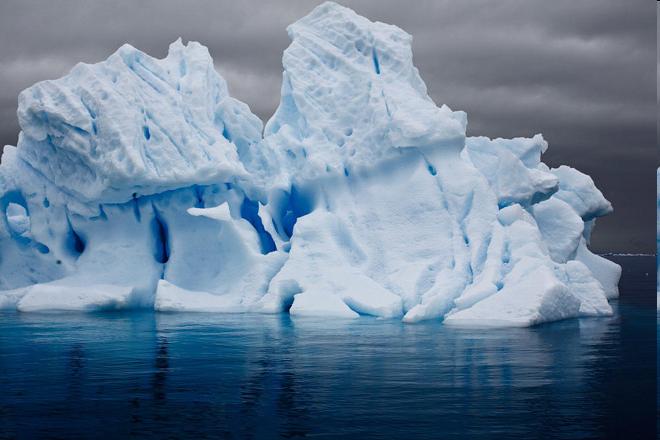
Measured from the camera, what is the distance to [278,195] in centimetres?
2220

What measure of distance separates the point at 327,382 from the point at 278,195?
12.5 m

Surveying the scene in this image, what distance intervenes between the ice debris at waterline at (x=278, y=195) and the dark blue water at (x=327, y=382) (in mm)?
3213

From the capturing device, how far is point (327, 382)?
32.9ft

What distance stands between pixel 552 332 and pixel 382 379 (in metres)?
5.96

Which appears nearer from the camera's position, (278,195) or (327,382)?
(327,382)

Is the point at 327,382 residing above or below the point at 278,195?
below

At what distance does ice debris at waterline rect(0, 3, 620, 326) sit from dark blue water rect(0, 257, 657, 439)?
3213 millimetres

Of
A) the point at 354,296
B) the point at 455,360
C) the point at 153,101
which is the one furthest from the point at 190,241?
the point at 455,360

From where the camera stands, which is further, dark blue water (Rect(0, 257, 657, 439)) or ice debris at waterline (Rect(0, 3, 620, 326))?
ice debris at waterline (Rect(0, 3, 620, 326))

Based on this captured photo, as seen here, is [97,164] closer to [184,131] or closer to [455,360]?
[184,131]

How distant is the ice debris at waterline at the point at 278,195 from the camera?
1925 centimetres

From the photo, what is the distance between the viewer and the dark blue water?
786 cm

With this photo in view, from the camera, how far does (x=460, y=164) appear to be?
20.5 m

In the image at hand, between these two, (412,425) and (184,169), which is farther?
(184,169)
